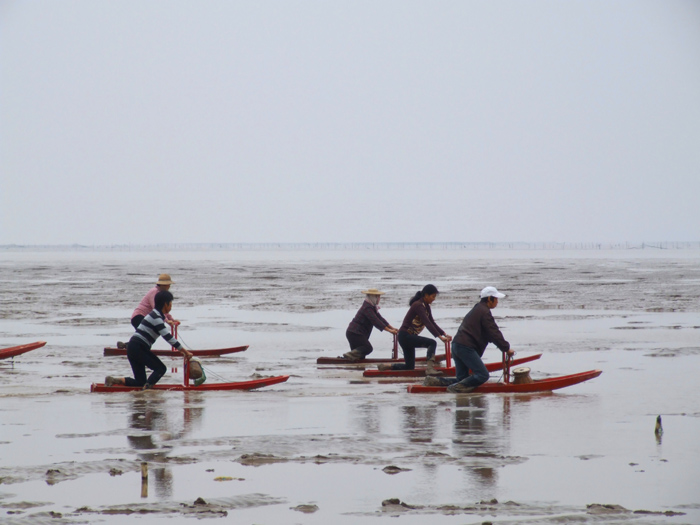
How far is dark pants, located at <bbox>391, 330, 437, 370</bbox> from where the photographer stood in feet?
50.3

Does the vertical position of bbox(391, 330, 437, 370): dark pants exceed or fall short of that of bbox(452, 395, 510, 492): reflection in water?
it exceeds it

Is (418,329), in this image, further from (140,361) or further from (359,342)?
(140,361)

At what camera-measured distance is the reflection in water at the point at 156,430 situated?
324 inches

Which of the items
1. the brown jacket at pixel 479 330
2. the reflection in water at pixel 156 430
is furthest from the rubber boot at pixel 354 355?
the reflection in water at pixel 156 430

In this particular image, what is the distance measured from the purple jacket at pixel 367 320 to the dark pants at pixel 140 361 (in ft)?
14.4

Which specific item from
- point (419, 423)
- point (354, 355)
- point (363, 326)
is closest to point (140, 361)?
point (419, 423)

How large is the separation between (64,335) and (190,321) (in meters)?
4.73

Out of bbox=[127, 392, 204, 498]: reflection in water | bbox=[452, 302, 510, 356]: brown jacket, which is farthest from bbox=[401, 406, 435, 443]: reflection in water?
bbox=[127, 392, 204, 498]: reflection in water

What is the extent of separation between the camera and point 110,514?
705cm

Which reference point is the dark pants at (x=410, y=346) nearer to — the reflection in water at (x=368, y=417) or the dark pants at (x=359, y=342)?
the dark pants at (x=359, y=342)

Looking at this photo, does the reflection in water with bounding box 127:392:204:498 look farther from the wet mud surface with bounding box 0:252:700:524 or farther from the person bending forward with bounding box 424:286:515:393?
the person bending forward with bounding box 424:286:515:393

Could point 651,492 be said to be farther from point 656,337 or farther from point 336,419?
point 656,337

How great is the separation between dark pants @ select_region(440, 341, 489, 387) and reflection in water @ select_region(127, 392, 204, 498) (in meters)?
3.72

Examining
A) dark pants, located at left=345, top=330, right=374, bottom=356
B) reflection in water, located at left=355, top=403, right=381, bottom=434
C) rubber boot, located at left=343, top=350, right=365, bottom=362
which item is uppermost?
dark pants, located at left=345, top=330, right=374, bottom=356
